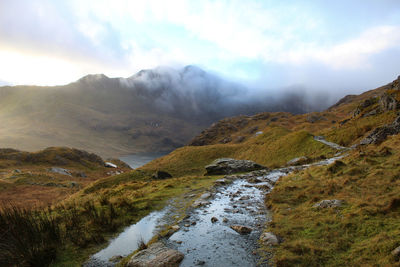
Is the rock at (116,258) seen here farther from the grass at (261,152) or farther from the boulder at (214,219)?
the grass at (261,152)

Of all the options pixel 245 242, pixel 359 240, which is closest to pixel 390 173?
pixel 359 240

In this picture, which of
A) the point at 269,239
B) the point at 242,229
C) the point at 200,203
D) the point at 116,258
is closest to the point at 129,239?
the point at 116,258

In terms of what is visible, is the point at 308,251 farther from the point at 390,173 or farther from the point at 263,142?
the point at 263,142

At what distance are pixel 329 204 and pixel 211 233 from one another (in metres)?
6.41

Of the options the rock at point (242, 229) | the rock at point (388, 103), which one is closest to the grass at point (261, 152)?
the rock at point (388, 103)

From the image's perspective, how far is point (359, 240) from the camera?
27.5ft

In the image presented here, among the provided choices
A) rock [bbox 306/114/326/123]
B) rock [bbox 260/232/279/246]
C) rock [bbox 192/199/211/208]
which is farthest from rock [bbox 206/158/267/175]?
rock [bbox 306/114/326/123]

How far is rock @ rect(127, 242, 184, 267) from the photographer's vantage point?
840 cm

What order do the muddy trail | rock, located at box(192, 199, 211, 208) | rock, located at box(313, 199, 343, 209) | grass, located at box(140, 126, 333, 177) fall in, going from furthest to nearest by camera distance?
grass, located at box(140, 126, 333, 177) → rock, located at box(192, 199, 211, 208) → rock, located at box(313, 199, 343, 209) → the muddy trail

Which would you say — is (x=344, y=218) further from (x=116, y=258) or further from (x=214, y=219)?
(x=116, y=258)

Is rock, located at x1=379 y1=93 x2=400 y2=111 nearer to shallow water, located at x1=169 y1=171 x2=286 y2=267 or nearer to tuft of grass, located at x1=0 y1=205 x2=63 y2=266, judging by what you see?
shallow water, located at x1=169 y1=171 x2=286 y2=267

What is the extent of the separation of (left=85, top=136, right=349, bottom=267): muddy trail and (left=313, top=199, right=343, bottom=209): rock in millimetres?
2784

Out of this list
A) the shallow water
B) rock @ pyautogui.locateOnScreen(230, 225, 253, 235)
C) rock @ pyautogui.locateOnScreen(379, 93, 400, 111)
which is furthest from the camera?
rock @ pyautogui.locateOnScreen(379, 93, 400, 111)

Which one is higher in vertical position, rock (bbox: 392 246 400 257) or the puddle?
rock (bbox: 392 246 400 257)
